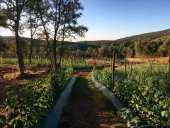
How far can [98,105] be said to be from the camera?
12500 mm

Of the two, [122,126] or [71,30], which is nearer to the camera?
[122,126]

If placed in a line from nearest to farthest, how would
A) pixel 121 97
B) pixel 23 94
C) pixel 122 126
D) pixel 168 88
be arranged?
1. pixel 23 94
2. pixel 122 126
3. pixel 121 97
4. pixel 168 88

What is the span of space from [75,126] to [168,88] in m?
6.66

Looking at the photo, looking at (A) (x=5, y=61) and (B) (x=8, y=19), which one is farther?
(A) (x=5, y=61)

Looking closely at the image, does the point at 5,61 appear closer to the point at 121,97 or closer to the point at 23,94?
the point at 121,97

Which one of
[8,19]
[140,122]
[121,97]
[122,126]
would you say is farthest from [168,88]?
[8,19]

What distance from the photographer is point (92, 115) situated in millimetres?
10625

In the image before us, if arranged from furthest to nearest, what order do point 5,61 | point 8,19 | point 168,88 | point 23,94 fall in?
point 5,61
point 8,19
point 168,88
point 23,94

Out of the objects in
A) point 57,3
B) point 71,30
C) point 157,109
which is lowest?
point 157,109

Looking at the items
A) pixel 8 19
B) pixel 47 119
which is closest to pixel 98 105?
pixel 47 119

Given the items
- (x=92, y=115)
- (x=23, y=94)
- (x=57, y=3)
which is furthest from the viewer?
(x=57, y=3)

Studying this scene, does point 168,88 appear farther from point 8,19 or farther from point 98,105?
point 8,19

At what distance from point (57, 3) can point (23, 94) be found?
22.5 metres

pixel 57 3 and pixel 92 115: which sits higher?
pixel 57 3
